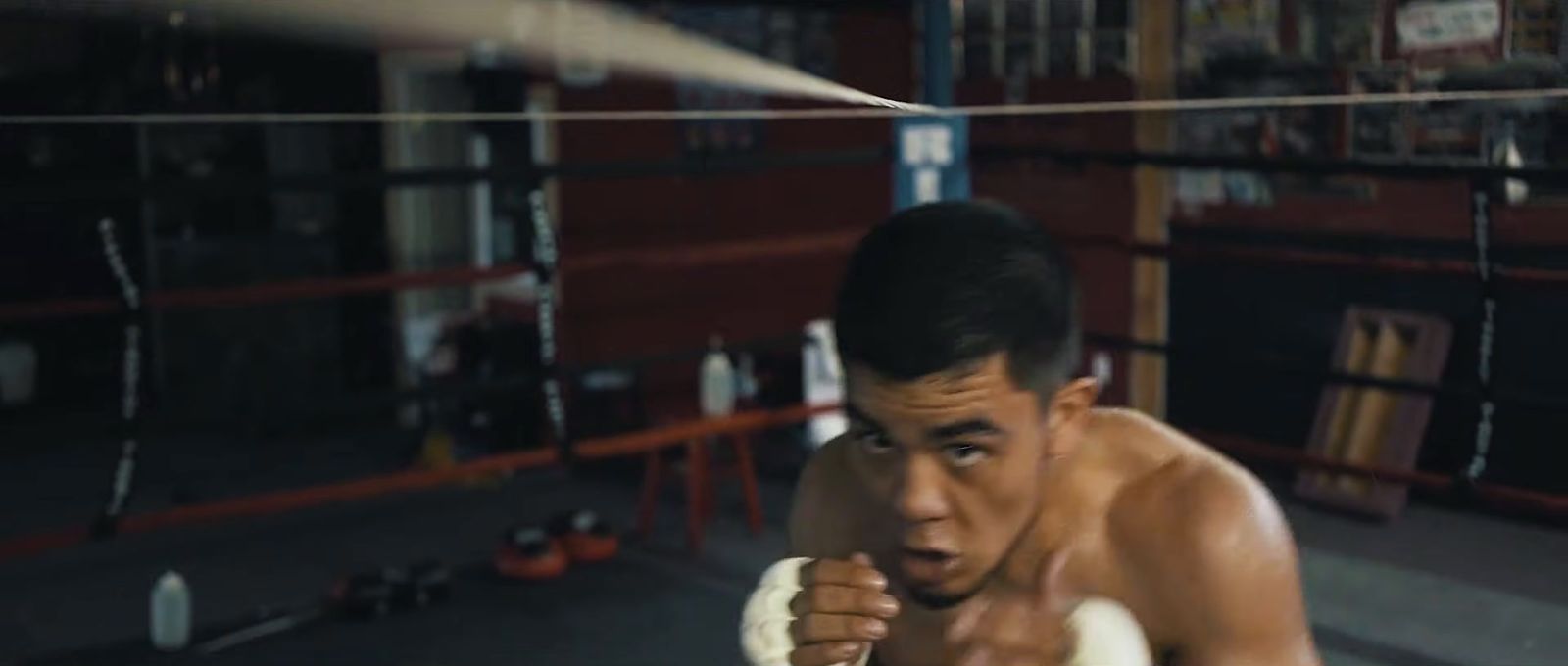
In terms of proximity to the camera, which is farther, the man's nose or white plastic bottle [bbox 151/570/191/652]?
white plastic bottle [bbox 151/570/191/652]

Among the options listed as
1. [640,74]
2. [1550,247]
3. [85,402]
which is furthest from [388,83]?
→ [1550,247]

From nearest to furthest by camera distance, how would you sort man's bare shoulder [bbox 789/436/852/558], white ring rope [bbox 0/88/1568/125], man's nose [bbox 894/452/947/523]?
man's nose [bbox 894/452/947/523], man's bare shoulder [bbox 789/436/852/558], white ring rope [bbox 0/88/1568/125]

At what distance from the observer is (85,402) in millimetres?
5297

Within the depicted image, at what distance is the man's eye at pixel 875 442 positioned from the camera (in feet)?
3.72

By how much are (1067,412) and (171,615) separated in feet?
8.04

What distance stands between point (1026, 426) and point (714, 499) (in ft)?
10.5

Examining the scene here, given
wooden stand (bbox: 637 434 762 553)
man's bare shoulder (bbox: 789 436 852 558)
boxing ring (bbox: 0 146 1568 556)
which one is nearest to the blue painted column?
boxing ring (bbox: 0 146 1568 556)

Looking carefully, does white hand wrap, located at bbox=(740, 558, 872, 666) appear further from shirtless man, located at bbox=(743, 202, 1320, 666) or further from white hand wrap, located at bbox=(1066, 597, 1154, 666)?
white hand wrap, located at bbox=(1066, 597, 1154, 666)

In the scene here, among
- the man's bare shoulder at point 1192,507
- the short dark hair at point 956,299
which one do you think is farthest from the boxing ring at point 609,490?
the short dark hair at point 956,299

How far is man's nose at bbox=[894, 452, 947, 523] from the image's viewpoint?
1.09 metres

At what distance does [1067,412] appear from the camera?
122 cm

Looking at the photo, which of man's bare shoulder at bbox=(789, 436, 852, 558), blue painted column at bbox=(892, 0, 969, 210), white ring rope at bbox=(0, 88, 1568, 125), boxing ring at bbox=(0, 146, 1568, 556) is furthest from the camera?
blue painted column at bbox=(892, 0, 969, 210)

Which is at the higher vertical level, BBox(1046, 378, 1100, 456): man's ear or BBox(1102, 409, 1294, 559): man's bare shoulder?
BBox(1046, 378, 1100, 456): man's ear

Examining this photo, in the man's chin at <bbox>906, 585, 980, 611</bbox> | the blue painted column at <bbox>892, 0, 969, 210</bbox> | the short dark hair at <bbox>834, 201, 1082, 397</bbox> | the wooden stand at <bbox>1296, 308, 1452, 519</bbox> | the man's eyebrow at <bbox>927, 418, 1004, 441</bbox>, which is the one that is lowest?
the wooden stand at <bbox>1296, 308, 1452, 519</bbox>
